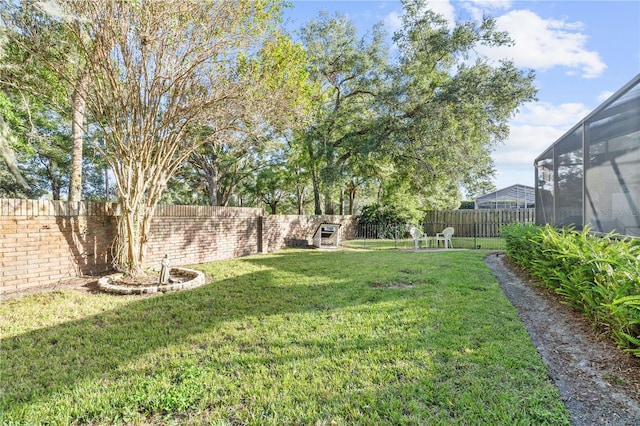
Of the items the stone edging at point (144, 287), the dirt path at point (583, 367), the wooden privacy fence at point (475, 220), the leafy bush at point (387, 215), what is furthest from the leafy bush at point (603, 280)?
the wooden privacy fence at point (475, 220)

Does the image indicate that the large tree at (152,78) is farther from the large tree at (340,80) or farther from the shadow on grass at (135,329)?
the large tree at (340,80)

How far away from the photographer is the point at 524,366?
2580 mm

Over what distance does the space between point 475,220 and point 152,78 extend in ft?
52.5

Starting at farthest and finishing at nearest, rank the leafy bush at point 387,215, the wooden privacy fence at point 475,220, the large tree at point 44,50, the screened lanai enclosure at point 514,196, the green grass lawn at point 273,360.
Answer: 1. the screened lanai enclosure at point 514,196
2. the leafy bush at point 387,215
3. the wooden privacy fence at point 475,220
4. the large tree at point 44,50
5. the green grass lawn at point 273,360

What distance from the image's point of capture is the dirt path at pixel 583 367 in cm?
204

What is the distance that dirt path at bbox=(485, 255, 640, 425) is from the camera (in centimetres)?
204

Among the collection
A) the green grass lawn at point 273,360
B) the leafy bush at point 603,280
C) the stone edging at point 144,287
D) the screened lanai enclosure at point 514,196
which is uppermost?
the screened lanai enclosure at point 514,196

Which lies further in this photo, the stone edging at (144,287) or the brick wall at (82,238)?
the stone edging at (144,287)

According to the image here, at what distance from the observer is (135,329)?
11.4 feet

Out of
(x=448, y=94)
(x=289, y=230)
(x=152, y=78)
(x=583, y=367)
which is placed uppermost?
(x=448, y=94)

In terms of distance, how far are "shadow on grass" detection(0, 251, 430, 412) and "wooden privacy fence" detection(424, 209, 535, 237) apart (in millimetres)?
13220

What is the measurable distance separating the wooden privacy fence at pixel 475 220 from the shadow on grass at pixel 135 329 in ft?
43.4

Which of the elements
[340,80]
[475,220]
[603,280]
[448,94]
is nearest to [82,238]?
[603,280]

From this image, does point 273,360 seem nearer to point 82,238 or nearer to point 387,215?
point 82,238
